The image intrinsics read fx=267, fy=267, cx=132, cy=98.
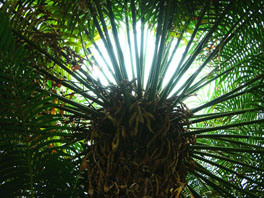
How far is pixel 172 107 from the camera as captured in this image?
4.25 ft

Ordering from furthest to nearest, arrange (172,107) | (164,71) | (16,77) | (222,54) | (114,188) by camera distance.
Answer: (222,54) → (164,71) → (172,107) → (114,188) → (16,77)

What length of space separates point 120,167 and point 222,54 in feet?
5.42

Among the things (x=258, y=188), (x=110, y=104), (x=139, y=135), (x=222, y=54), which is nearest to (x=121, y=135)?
(x=139, y=135)

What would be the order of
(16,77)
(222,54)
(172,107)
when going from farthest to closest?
(222,54) → (172,107) → (16,77)

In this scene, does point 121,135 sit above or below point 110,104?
below

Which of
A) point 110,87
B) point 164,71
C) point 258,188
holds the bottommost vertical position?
point 258,188

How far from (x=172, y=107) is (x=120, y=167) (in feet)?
1.28

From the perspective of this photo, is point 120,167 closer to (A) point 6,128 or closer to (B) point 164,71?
(A) point 6,128

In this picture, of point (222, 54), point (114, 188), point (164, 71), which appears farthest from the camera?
point (222, 54)

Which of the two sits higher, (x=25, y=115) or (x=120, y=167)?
(x=25, y=115)

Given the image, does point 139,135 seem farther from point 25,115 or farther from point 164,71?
point 164,71

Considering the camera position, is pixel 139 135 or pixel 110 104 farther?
pixel 110 104

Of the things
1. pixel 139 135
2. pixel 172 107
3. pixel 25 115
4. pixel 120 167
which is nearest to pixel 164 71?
pixel 172 107

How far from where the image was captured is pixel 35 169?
117cm
